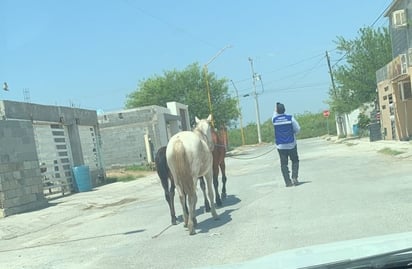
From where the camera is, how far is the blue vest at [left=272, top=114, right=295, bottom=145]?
48.8 feet

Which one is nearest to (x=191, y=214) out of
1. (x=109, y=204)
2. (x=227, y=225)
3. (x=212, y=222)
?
(x=227, y=225)

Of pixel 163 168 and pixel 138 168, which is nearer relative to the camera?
pixel 163 168

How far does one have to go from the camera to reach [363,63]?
1625 inches

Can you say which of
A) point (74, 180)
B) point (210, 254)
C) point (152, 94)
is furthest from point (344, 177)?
point (152, 94)

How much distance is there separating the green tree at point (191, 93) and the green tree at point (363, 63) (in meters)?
13.3

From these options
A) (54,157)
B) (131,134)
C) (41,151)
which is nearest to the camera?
(41,151)

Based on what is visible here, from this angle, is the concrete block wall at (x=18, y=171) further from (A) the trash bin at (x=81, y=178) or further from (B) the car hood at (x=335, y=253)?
(B) the car hood at (x=335, y=253)

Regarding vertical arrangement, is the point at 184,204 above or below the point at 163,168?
below

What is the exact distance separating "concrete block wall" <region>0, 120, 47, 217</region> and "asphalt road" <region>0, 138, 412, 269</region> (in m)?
0.77

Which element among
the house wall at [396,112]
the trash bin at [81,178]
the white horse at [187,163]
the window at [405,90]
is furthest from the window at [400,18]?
the white horse at [187,163]

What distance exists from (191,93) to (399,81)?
96.4 ft

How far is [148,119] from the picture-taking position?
38781 millimetres

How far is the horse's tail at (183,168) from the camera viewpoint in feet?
33.0

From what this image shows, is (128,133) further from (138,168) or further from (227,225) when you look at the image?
(227,225)
